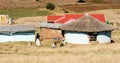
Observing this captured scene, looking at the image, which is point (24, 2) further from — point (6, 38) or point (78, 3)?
point (6, 38)

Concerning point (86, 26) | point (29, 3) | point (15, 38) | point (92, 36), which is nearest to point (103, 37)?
point (92, 36)

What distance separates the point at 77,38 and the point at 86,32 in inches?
48.3

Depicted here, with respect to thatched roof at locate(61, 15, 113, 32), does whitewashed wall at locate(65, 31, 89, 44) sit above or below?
below

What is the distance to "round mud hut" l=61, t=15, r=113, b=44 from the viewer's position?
143 feet

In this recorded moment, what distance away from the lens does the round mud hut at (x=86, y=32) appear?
143ft

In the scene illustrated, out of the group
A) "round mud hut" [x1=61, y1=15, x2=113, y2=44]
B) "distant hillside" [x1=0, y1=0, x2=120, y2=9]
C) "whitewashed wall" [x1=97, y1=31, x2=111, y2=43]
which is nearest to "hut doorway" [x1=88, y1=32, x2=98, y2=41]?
"round mud hut" [x1=61, y1=15, x2=113, y2=44]

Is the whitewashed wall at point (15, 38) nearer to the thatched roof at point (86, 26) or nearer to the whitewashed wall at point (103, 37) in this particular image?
the thatched roof at point (86, 26)

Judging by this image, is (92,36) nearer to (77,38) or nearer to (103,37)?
(103,37)

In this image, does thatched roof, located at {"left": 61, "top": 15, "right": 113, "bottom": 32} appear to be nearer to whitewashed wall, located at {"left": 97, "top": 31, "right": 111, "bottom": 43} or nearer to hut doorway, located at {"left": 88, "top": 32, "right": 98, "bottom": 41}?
hut doorway, located at {"left": 88, "top": 32, "right": 98, "bottom": 41}

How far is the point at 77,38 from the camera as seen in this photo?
43.8m

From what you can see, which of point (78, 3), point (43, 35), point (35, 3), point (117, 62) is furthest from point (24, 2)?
point (117, 62)

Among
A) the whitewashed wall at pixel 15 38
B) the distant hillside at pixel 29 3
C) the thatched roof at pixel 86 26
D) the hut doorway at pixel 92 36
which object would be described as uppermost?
the thatched roof at pixel 86 26

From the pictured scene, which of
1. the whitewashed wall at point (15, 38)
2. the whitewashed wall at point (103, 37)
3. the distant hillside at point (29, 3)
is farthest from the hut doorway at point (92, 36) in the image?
the distant hillside at point (29, 3)

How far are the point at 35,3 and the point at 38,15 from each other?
21056 millimetres
